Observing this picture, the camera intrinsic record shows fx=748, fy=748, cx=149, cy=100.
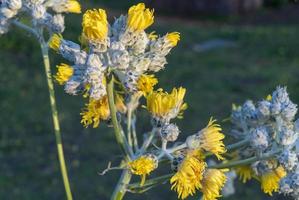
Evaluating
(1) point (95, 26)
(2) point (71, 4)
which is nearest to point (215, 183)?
(1) point (95, 26)

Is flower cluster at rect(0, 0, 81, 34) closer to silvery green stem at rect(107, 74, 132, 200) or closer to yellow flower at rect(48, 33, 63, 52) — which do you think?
yellow flower at rect(48, 33, 63, 52)

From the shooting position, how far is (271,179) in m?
2.58

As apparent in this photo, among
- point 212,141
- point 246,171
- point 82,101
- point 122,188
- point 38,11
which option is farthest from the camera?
point 82,101

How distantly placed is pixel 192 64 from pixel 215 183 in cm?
1165

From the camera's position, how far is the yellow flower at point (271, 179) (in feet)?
8.45

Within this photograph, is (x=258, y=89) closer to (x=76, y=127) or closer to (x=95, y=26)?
(x=76, y=127)

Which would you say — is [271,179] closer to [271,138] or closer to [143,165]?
[271,138]

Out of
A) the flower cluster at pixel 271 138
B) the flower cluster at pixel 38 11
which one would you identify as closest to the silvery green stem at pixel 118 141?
the flower cluster at pixel 271 138

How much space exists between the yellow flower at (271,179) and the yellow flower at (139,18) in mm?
682

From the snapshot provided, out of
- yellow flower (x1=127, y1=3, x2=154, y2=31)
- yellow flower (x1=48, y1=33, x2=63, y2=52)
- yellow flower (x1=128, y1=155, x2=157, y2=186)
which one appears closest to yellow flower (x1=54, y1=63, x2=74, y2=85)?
yellow flower (x1=48, y1=33, x2=63, y2=52)

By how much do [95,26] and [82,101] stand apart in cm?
941

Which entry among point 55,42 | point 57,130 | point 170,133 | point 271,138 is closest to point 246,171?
point 271,138

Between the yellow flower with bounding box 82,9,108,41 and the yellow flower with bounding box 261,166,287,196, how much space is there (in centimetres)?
77

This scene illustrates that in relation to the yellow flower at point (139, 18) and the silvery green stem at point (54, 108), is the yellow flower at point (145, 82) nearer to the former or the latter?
the yellow flower at point (139, 18)
